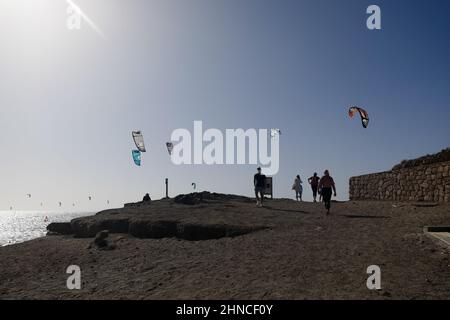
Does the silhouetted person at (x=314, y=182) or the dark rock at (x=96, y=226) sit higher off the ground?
the silhouetted person at (x=314, y=182)

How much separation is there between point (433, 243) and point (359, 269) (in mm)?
2516

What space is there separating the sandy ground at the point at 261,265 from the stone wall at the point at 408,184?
15.3 ft

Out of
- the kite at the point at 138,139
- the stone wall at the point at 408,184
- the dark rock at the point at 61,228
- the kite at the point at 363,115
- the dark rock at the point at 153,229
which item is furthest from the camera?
the kite at the point at 138,139

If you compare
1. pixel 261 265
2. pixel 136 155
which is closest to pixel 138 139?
pixel 136 155

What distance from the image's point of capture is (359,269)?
21.6 feet

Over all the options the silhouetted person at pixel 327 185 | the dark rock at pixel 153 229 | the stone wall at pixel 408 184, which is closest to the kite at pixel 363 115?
the stone wall at pixel 408 184

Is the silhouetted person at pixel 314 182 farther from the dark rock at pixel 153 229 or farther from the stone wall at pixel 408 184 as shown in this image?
the dark rock at pixel 153 229

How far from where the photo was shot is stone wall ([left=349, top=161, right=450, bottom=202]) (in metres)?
16.2

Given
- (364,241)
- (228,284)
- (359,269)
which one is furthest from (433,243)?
(228,284)

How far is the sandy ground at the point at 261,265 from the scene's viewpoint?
582 centimetres

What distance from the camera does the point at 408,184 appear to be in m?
19.4

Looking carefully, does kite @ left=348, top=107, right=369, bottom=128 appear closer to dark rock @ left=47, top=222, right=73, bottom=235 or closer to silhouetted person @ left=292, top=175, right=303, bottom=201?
silhouetted person @ left=292, top=175, right=303, bottom=201
